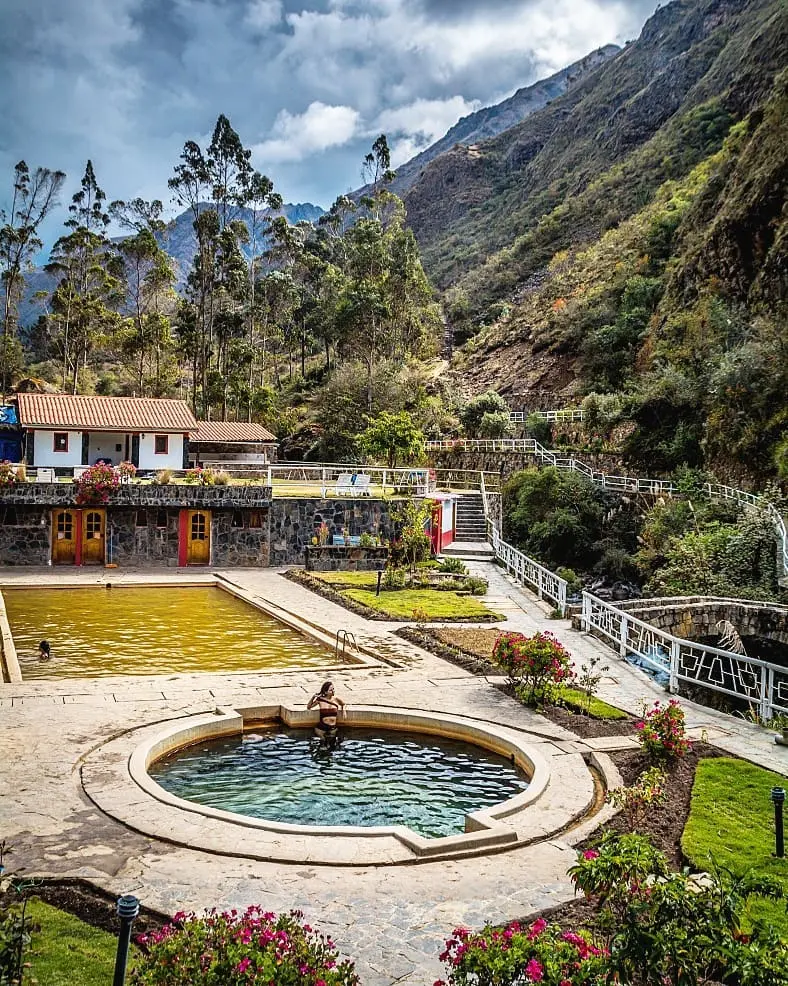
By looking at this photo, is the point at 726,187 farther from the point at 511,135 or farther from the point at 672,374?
the point at 511,135

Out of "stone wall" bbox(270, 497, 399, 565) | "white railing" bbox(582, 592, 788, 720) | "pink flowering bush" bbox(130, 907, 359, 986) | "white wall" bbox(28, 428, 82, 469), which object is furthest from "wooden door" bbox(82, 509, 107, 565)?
"pink flowering bush" bbox(130, 907, 359, 986)

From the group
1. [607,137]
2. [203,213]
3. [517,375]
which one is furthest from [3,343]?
[607,137]

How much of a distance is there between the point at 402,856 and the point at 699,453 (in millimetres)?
28610

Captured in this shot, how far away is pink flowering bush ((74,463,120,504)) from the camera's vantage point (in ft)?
92.3

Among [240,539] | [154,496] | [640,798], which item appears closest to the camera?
[640,798]

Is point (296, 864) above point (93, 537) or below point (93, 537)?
below

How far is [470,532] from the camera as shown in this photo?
3375 centimetres

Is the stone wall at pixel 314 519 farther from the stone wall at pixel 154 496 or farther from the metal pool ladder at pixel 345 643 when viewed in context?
the metal pool ladder at pixel 345 643

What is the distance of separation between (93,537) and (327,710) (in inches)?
786

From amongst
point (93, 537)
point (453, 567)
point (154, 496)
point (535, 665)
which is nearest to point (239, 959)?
point (535, 665)

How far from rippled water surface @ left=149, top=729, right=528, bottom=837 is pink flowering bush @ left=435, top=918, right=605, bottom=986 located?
4173mm

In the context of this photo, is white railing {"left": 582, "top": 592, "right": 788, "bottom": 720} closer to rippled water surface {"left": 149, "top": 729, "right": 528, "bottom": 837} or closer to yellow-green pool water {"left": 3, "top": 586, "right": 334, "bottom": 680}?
rippled water surface {"left": 149, "top": 729, "right": 528, "bottom": 837}

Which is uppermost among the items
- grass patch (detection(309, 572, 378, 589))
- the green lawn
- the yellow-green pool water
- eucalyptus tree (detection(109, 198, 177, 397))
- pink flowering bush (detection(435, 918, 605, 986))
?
eucalyptus tree (detection(109, 198, 177, 397))

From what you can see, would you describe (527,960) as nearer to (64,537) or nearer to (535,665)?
(535,665)
